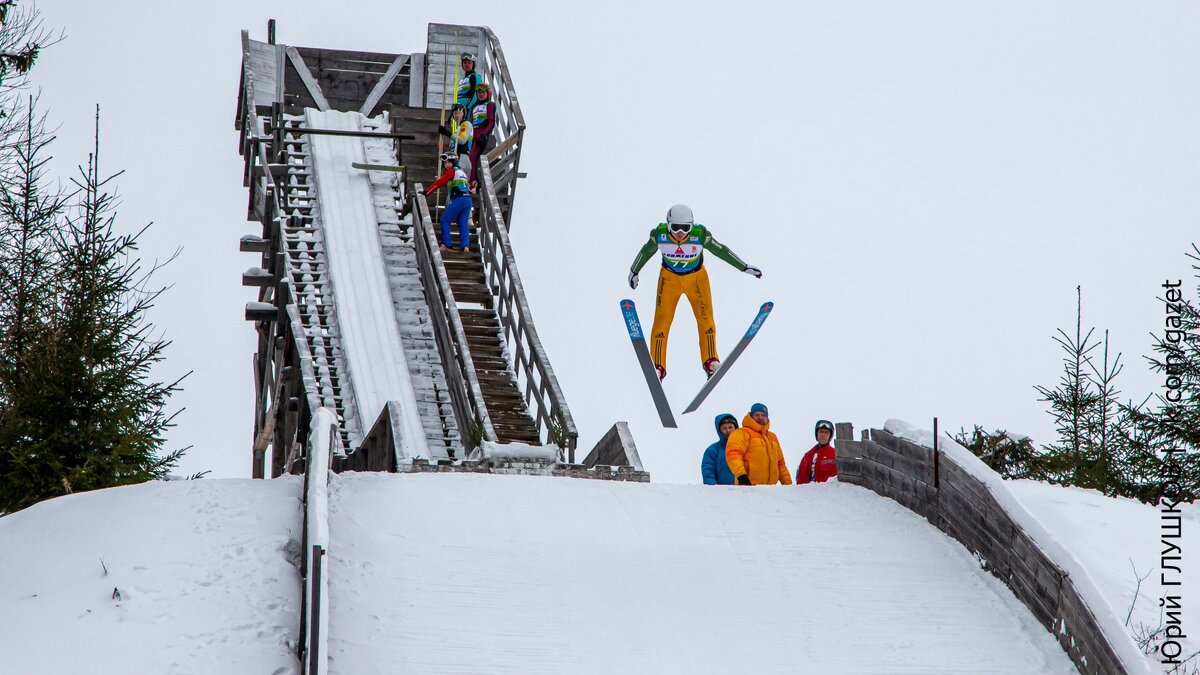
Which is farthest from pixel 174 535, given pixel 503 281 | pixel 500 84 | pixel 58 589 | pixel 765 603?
pixel 500 84

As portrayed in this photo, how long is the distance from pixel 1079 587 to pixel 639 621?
2.29m

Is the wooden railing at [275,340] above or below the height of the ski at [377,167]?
below

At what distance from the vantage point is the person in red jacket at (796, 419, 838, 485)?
1314cm

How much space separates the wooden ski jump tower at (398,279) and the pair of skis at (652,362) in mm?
935

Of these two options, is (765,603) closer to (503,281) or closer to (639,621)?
(639,621)

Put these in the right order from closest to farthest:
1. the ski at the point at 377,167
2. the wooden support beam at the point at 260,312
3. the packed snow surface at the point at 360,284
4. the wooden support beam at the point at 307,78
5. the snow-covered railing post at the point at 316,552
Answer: the snow-covered railing post at the point at 316,552
the packed snow surface at the point at 360,284
the wooden support beam at the point at 260,312
the ski at the point at 377,167
the wooden support beam at the point at 307,78

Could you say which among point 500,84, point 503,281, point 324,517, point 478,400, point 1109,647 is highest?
point 500,84

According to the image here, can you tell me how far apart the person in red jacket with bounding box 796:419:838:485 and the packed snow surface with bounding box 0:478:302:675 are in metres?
4.34

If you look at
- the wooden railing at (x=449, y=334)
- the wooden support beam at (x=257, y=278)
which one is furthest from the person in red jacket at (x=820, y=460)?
the wooden support beam at (x=257, y=278)

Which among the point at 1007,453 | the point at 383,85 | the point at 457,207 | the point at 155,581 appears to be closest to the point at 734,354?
the point at 1007,453

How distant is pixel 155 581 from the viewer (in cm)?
909

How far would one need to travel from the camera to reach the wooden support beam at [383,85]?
27.4 m

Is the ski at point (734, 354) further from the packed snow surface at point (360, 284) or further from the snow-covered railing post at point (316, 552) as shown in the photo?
the snow-covered railing post at point (316, 552)

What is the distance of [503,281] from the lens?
1903 cm
